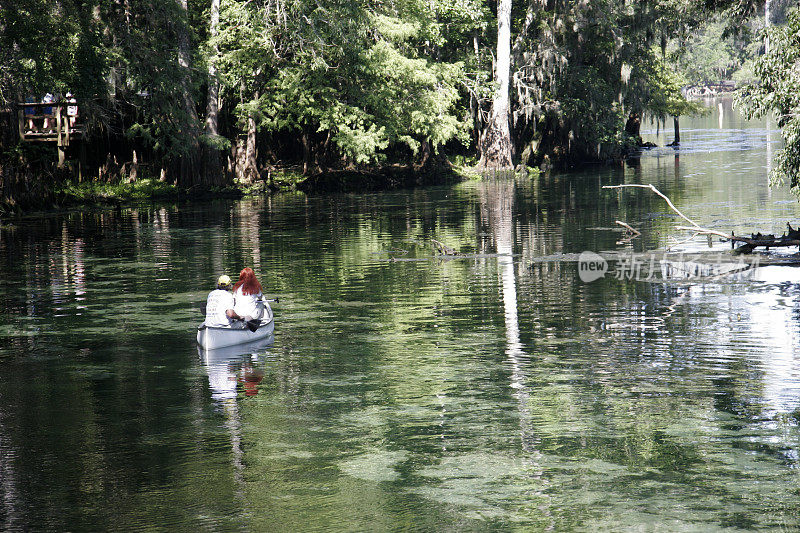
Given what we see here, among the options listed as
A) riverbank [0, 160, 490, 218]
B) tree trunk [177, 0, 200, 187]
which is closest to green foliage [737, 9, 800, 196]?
tree trunk [177, 0, 200, 187]

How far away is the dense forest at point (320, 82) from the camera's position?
Answer: 35188 mm

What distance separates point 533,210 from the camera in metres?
33.6

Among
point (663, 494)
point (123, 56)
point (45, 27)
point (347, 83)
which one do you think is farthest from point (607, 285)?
point (347, 83)

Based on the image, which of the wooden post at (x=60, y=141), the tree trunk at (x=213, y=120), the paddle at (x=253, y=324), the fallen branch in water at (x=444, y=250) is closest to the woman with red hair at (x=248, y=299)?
the paddle at (x=253, y=324)

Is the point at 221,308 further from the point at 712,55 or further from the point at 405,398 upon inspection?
the point at 712,55

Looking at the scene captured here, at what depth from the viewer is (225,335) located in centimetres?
1473

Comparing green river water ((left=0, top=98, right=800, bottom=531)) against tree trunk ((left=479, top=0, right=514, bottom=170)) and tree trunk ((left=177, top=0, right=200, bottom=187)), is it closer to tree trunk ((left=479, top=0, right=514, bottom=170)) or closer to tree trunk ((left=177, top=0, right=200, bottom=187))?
tree trunk ((left=177, top=0, right=200, bottom=187))

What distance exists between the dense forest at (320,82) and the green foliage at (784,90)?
503 centimetres

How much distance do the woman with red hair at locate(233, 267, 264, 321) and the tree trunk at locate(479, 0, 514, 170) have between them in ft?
120

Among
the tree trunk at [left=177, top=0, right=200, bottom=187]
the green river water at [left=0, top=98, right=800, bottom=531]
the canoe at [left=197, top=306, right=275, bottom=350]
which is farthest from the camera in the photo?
the tree trunk at [left=177, top=0, right=200, bottom=187]

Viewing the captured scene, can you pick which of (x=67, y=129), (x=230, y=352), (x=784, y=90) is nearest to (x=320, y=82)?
(x=67, y=129)

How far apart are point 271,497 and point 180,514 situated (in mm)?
833

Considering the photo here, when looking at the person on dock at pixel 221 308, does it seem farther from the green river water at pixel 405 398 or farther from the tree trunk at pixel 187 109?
the tree trunk at pixel 187 109

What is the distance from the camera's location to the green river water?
8.63 metres
